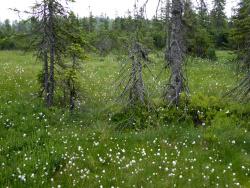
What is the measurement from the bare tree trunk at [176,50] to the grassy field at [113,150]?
0.99 meters

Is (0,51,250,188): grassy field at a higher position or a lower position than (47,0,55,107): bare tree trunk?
lower

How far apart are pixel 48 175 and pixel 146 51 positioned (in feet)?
22.0

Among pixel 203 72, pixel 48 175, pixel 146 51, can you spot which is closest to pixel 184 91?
pixel 146 51

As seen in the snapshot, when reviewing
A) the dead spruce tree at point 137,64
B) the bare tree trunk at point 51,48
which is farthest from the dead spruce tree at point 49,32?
the dead spruce tree at point 137,64

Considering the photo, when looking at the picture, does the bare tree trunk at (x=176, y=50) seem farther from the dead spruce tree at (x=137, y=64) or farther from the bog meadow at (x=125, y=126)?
the dead spruce tree at (x=137, y=64)

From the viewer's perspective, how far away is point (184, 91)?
14359 mm

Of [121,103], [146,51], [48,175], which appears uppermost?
[146,51]

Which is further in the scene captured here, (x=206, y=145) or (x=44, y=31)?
(x=44, y=31)

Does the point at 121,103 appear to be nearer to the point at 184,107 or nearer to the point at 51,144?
the point at 184,107

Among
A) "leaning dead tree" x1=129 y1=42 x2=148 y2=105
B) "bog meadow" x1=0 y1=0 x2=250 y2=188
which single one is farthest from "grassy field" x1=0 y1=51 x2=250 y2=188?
"leaning dead tree" x1=129 y1=42 x2=148 y2=105

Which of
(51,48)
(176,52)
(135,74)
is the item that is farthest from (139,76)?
(51,48)

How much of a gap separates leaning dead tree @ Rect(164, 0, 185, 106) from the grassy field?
3.12 ft

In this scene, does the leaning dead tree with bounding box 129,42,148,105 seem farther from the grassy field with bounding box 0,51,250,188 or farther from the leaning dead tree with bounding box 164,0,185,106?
the leaning dead tree with bounding box 164,0,185,106

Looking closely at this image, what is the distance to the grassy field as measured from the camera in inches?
342
